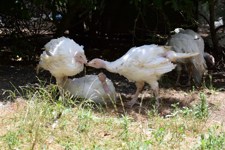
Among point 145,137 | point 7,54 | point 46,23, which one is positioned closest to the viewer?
point 145,137

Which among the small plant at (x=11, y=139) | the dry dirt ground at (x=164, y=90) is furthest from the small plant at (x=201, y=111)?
the small plant at (x=11, y=139)

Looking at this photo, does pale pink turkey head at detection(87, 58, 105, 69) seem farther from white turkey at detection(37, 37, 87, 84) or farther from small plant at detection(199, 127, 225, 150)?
small plant at detection(199, 127, 225, 150)

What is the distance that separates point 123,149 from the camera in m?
4.04

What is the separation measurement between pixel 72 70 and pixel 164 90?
5.16ft

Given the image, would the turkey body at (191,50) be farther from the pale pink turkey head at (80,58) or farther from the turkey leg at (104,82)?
the pale pink turkey head at (80,58)

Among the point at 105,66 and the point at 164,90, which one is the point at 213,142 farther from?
the point at 164,90

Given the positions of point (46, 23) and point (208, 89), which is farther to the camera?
point (46, 23)

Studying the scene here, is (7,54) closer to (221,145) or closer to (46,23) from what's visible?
(46,23)

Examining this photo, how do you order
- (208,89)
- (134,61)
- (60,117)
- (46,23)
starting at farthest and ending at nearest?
1. (46,23)
2. (208,89)
3. (134,61)
4. (60,117)

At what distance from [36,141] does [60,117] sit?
25.4 inches

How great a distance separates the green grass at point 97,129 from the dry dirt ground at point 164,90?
39cm

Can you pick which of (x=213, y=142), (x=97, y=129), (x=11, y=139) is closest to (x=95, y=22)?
(x=97, y=129)

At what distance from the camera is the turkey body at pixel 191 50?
6.43 m

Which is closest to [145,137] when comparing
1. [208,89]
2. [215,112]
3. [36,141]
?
[36,141]
